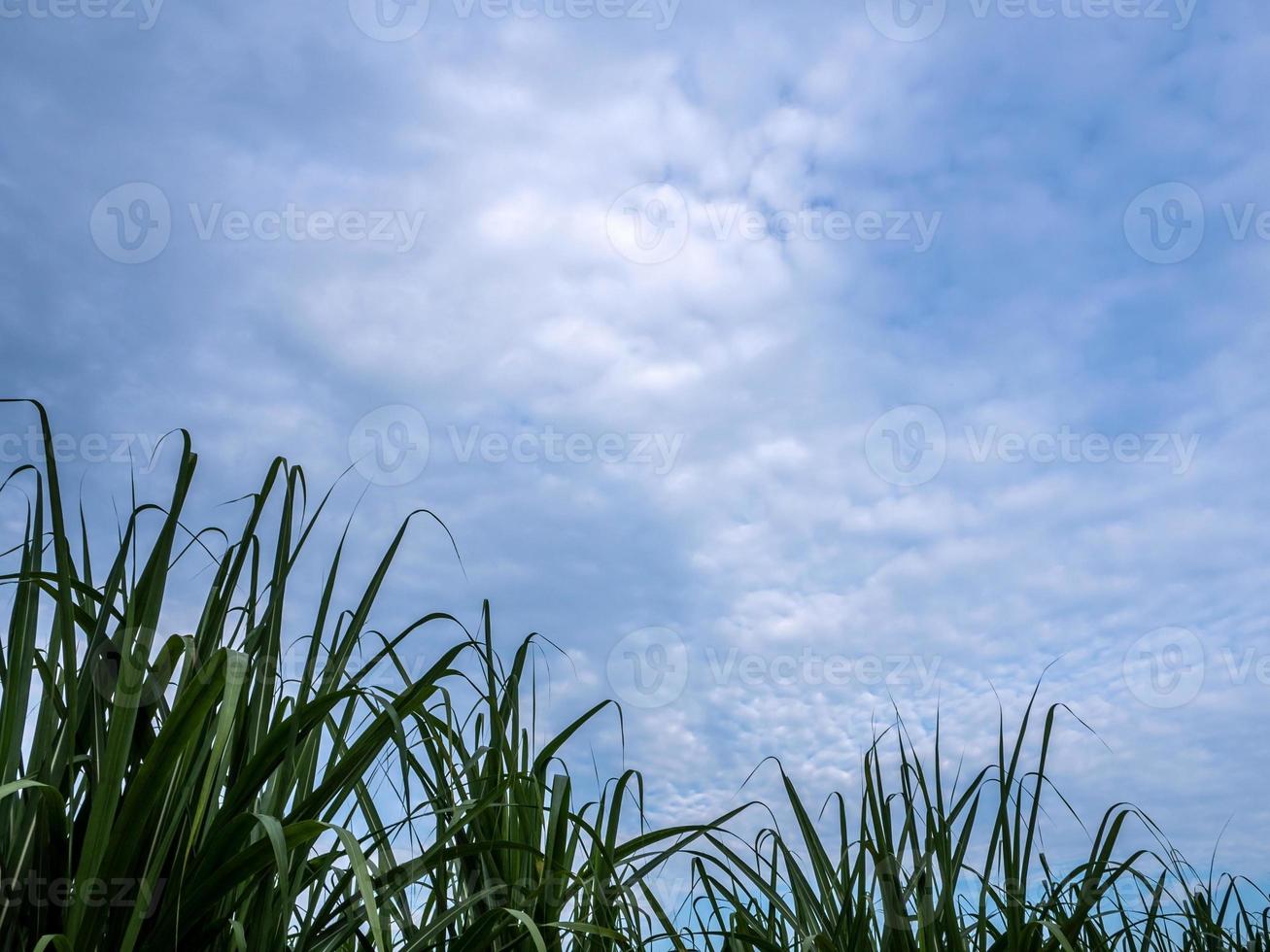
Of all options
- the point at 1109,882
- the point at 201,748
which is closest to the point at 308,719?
the point at 201,748

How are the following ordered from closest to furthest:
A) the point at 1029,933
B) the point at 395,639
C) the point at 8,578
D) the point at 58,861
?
the point at 58,861
the point at 8,578
the point at 395,639
the point at 1029,933

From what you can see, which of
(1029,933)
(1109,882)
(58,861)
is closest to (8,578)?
(58,861)

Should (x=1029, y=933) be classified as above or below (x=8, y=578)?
below

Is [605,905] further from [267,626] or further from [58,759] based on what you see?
[58,759]

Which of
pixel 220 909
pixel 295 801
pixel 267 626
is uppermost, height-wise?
pixel 267 626

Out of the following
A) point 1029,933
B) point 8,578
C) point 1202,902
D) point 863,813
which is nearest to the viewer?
point 8,578

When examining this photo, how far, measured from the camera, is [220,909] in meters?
1.28

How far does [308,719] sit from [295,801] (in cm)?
19

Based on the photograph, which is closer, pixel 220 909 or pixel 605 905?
pixel 220 909

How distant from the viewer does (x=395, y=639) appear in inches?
63.2

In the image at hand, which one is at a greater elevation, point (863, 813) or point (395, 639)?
point (395, 639)

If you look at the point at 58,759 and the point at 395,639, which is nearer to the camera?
the point at 58,759

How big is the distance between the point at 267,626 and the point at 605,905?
0.74m

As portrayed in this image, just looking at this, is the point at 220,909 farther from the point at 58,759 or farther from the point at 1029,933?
the point at 1029,933
